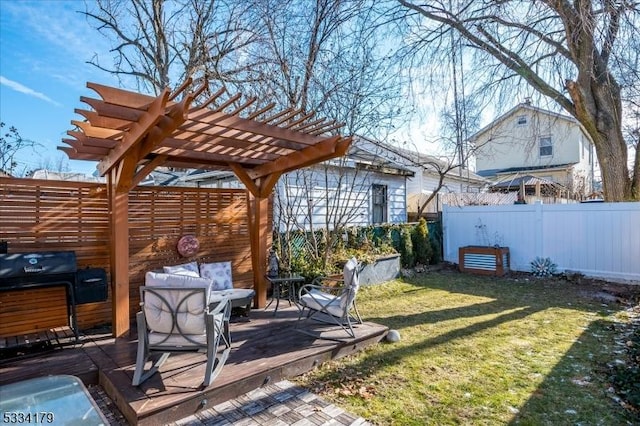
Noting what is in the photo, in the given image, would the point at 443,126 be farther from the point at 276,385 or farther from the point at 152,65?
the point at 276,385

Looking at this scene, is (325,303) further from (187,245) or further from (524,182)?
(524,182)

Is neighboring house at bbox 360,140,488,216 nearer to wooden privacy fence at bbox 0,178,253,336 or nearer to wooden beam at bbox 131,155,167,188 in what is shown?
wooden privacy fence at bbox 0,178,253,336

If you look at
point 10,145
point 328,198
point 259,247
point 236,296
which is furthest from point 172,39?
point 236,296

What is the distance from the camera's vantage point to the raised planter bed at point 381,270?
8.05 m

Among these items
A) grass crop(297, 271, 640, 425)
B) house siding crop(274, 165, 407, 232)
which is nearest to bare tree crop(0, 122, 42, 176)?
house siding crop(274, 165, 407, 232)

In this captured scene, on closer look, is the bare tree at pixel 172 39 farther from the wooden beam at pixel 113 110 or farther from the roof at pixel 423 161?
the roof at pixel 423 161

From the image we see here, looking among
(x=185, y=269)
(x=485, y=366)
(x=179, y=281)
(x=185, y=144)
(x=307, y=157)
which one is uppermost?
(x=185, y=144)

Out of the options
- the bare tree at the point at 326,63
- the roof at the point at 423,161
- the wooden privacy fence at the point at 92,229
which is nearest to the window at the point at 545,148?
the roof at the point at 423,161

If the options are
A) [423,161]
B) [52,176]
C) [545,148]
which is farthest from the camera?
[545,148]

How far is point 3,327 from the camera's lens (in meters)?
Answer: 4.38

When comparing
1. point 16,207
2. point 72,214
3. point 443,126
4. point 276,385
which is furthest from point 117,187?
point 443,126

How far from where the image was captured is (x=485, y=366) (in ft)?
13.3

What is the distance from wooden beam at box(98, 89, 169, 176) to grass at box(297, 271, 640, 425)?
3026 millimetres

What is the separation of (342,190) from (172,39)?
650cm
